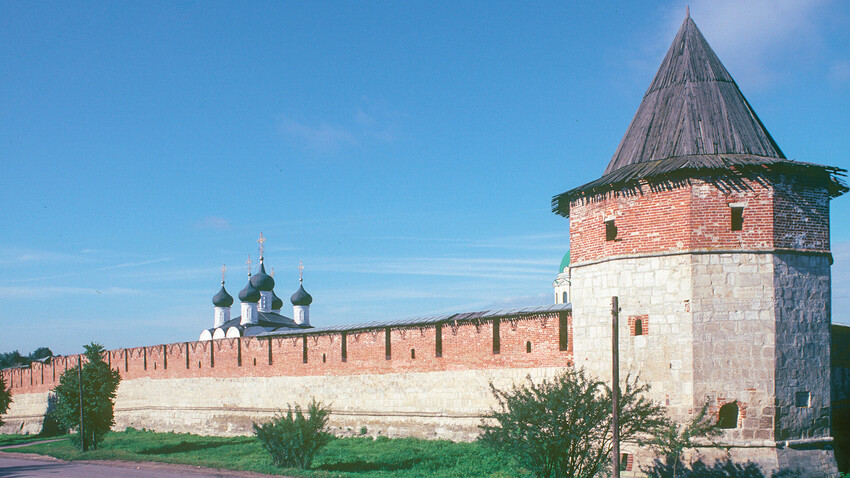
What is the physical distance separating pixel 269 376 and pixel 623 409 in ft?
45.1

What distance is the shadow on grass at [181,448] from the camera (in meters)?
22.2

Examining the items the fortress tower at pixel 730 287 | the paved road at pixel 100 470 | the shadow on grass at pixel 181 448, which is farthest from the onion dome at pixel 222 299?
the fortress tower at pixel 730 287

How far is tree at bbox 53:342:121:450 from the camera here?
77.7 feet

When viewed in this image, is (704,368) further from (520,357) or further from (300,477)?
(300,477)

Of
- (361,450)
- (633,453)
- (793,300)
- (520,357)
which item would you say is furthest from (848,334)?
(361,450)

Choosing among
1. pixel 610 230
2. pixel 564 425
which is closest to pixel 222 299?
pixel 610 230

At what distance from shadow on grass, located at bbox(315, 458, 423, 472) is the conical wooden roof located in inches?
282

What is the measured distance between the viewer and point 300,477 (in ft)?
50.0

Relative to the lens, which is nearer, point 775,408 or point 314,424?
point 775,408

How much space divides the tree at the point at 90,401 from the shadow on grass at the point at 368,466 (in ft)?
→ 33.9

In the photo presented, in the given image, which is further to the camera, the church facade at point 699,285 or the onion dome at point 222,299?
the onion dome at point 222,299

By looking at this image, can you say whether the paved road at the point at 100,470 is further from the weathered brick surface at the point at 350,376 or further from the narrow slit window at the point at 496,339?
the narrow slit window at the point at 496,339

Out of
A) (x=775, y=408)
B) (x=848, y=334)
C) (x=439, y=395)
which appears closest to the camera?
(x=775, y=408)

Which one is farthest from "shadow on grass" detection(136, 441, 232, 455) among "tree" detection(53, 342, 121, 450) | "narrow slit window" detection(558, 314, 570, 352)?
"narrow slit window" detection(558, 314, 570, 352)
